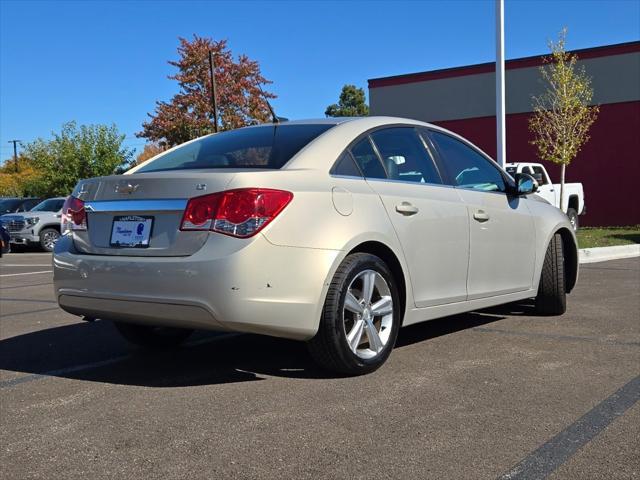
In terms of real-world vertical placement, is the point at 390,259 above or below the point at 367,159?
below

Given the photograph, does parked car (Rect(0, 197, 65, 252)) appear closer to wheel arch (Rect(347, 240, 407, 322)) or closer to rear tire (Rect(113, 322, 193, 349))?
rear tire (Rect(113, 322, 193, 349))

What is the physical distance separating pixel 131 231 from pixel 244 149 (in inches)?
35.7

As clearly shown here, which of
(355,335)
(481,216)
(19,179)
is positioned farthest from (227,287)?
(19,179)

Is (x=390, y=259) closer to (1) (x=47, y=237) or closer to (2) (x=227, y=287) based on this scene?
(2) (x=227, y=287)

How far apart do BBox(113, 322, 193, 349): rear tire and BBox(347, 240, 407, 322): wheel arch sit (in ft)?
4.95

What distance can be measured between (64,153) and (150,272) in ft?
114

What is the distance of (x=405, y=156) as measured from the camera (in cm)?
483

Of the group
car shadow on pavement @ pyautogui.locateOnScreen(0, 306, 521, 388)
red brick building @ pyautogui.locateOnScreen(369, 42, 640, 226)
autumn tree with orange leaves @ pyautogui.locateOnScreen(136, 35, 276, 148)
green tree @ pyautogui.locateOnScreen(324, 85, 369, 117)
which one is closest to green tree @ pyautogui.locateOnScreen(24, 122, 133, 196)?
autumn tree with orange leaves @ pyautogui.locateOnScreen(136, 35, 276, 148)

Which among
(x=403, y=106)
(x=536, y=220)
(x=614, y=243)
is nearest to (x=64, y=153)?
(x=403, y=106)

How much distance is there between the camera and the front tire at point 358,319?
3.92 meters

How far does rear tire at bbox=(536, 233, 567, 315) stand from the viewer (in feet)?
19.7

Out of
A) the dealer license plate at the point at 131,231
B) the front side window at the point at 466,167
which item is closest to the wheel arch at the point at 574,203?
the front side window at the point at 466,167

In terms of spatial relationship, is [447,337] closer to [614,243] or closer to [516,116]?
[614,243]

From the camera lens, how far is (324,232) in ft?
12.7
